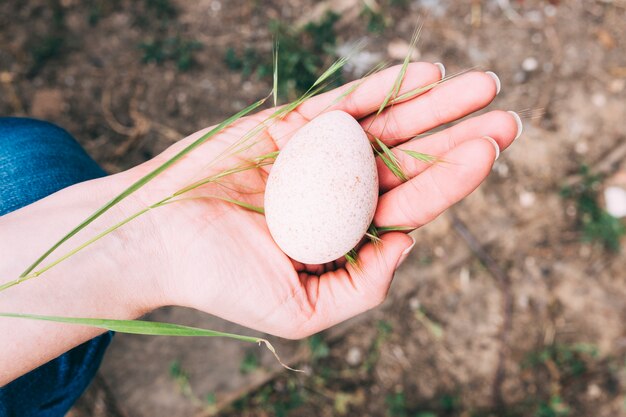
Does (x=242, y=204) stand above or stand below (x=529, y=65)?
above

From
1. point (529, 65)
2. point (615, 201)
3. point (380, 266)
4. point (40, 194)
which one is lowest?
point (615, 201)

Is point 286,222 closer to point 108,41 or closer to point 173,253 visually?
point 173,253

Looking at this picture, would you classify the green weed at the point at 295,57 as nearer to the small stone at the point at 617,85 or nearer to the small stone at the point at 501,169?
the small stone at the point at 501,169

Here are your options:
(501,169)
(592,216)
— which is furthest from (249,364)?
(592,216)

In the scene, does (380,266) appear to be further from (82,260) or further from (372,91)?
(82,260)

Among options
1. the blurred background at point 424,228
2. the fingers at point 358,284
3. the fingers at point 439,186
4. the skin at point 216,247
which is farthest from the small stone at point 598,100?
the fingers at point 358,284

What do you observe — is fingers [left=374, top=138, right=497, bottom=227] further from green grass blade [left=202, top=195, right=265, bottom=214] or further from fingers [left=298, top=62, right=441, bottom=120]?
green grass blade [left=202, top=195, right=265, bottom=214]

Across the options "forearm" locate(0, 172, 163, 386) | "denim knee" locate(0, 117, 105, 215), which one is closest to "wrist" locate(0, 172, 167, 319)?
"forearm" locate(0, 172, 163, 386)

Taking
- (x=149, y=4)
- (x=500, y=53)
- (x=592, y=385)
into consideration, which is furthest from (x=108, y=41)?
(x=592, y=385)
